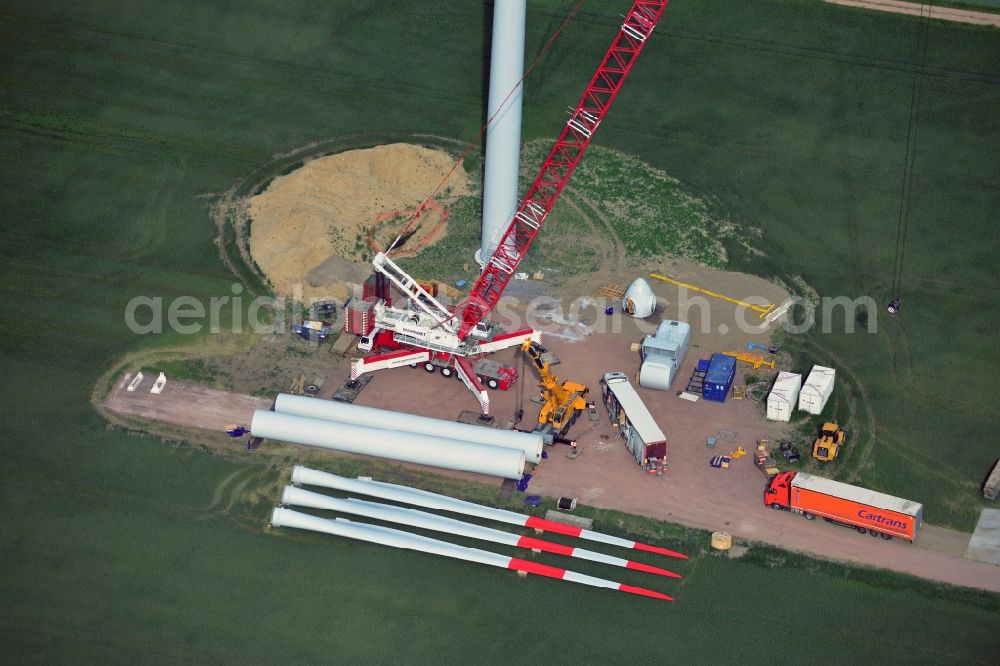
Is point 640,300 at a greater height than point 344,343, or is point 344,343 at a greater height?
point 640,300

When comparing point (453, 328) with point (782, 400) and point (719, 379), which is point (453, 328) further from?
point (782, 400)

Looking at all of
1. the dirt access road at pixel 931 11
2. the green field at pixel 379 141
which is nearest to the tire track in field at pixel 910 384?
the green field at pixel 379 141

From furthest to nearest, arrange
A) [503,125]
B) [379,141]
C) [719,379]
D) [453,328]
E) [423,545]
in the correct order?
1. [379,141]
2. [503,125]
3. [453,328]
4. [719,379]
5. [423,545]

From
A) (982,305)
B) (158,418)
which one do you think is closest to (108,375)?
(158,418)

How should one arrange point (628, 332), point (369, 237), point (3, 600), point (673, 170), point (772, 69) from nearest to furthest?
point (3, 600) < point (628, 332) < point (369, 237) < point (673, 170) < point (772, 69)

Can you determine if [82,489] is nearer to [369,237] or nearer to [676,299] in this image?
[369,237]

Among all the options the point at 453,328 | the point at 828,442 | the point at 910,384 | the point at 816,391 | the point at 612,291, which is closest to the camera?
the point at 828,442

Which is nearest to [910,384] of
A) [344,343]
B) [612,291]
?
[612,291]
